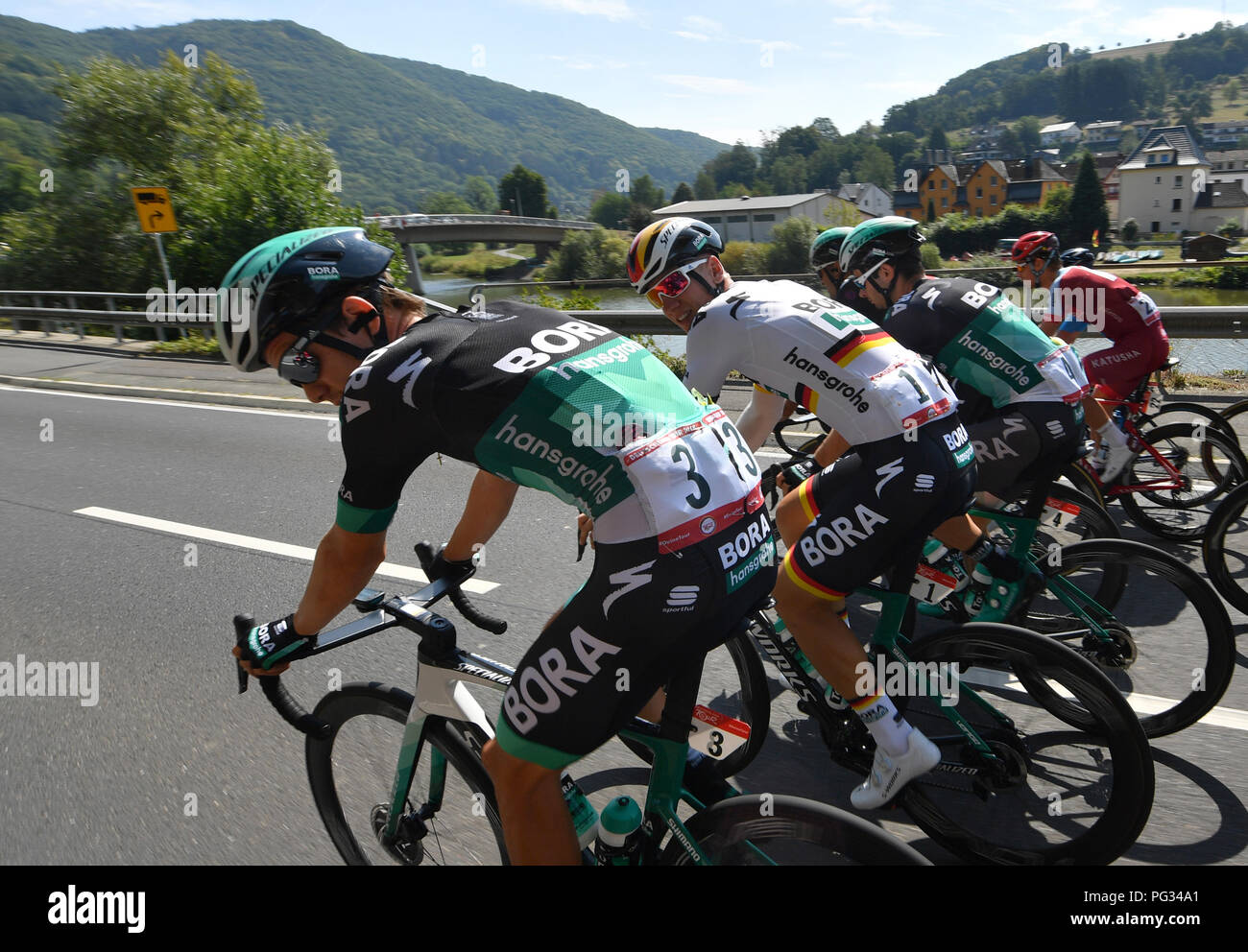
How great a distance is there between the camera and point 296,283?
222 cm

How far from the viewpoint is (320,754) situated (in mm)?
2732

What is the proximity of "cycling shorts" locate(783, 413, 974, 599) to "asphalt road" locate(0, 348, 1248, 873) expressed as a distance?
92cm

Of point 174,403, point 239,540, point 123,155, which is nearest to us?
point 239,540

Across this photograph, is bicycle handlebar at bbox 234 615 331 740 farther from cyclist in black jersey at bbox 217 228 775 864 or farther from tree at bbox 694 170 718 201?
tree at bbox 694 170 718 201

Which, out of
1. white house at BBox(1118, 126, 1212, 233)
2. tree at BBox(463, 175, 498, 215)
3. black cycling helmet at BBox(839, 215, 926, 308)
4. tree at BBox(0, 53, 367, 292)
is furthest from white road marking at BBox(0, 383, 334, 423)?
white house at BBox(1118, 126, 1212, 233)

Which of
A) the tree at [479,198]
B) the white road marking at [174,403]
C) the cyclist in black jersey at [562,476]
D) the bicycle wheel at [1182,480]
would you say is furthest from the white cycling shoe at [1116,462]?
the tree at [479,198]

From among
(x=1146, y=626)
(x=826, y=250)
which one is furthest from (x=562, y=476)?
(x=826, y=250)

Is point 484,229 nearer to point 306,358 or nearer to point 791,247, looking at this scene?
point 791,247

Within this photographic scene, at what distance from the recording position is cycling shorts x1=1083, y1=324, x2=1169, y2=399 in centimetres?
582

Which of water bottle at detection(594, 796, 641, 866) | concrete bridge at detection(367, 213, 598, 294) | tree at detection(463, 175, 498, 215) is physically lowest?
water bottle at detection(594, 796, 641, 866)

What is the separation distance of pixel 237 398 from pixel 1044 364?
10.4m

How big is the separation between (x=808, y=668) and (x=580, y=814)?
1.30m

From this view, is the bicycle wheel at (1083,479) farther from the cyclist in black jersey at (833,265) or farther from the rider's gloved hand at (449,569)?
the rider's gloved hand at (449,569)
